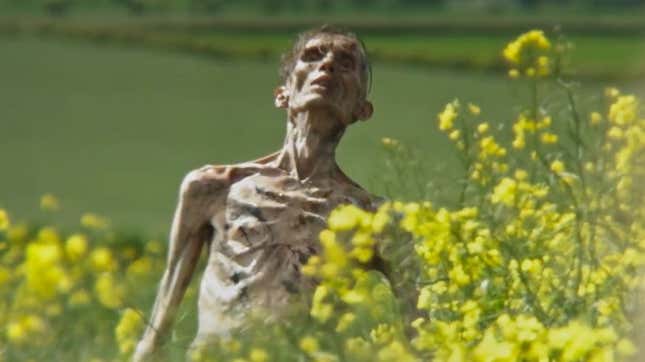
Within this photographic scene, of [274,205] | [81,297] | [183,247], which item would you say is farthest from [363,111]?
[81,297]

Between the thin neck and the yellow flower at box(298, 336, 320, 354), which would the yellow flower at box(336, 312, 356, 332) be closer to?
the yellow flower at box(298, 336, 320, 354)

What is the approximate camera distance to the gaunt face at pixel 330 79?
409 cm

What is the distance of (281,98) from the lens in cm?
425

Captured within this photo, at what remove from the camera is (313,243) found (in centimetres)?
399

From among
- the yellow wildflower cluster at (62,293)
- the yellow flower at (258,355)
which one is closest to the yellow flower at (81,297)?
the yellow wildflower cluster at (62,293)

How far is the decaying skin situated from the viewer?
3963 millimetres

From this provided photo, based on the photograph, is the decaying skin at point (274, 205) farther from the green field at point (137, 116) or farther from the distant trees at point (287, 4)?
the distant trees at point (287, 4)

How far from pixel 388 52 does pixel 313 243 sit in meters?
28.5

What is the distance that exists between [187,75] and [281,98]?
28304 mm

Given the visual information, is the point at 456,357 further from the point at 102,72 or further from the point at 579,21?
the point at 579,21

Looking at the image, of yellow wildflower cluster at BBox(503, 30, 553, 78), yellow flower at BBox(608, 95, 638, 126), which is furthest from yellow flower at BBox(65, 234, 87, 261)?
yellow flower at BBox(608, 95, 638, 126)

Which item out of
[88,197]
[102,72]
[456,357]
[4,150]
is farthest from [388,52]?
[456,357]

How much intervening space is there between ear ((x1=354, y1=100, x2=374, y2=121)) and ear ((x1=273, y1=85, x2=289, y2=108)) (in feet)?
0.53

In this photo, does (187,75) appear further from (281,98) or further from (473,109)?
(281,98)
